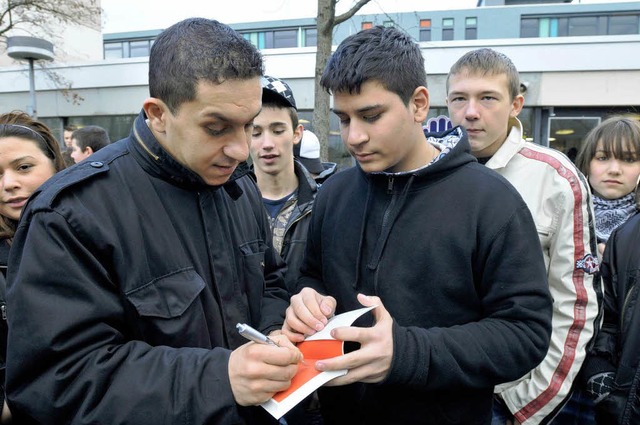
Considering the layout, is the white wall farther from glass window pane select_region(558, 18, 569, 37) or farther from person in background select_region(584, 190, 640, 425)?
glass window pane select_region(558, 18, 569, 37)

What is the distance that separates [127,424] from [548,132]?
12130mm

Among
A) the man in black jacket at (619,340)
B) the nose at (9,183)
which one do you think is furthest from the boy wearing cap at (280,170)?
the man in black jacket at (619,340)

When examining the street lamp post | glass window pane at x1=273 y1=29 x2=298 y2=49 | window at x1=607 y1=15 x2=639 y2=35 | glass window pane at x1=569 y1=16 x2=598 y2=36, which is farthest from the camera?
glass window pane at x1=273 y1=29 x2=298 y2=49

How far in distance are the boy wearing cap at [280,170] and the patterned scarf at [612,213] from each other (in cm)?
171

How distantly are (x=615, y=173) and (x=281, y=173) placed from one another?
1.96 meters

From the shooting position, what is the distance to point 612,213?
2842 mm

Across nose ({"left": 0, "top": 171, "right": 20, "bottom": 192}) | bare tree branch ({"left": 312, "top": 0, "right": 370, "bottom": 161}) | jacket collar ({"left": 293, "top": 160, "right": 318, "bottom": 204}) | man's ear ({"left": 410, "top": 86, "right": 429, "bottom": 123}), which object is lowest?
jacket collar ({"left": 293, "top": 160, "right": 318, "bottom": 204})

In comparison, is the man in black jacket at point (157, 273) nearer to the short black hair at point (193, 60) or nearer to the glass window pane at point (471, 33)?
the short black hair at point (193, 60)

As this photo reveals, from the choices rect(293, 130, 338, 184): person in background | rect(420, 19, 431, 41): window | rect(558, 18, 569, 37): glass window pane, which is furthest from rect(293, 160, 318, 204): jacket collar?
rect(558, 18, 569, 37): glass window pane

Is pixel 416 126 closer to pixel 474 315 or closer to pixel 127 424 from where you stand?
pixel 474 315

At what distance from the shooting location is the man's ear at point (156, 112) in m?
1.47

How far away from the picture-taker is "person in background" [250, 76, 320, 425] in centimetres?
281

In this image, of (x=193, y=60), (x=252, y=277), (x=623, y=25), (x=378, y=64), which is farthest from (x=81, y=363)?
(x=623, y=25)

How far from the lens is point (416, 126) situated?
1.78 meters
